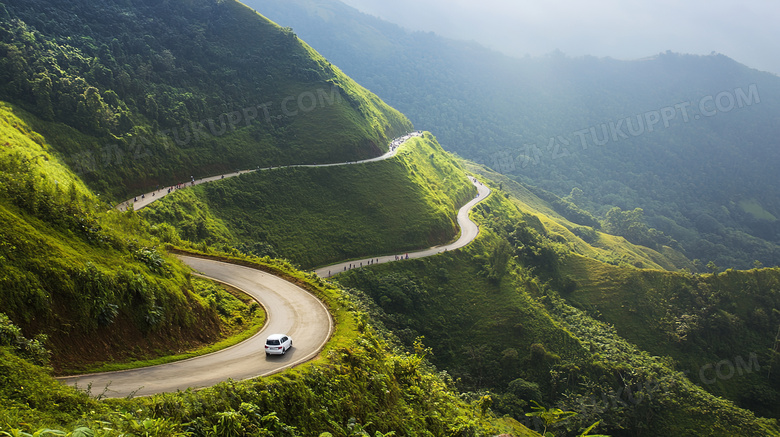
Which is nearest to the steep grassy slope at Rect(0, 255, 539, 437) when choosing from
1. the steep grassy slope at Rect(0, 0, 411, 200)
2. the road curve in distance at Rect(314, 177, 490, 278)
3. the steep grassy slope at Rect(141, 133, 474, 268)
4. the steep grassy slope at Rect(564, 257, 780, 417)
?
the road curve in distance at Rect(314, 177, 490, 278)

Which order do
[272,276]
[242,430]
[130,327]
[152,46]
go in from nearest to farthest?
[242,430]
[130,327]
[272,276]
[152,46]

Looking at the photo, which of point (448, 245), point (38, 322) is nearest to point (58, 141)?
point (38, 322)

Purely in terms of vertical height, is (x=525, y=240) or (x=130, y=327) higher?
(x=130, y=327)

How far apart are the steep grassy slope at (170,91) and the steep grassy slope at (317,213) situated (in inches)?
217

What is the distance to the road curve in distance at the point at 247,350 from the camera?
49.0ft

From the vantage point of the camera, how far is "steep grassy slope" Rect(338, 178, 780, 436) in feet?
166

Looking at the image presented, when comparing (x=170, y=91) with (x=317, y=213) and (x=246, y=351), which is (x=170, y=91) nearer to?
(x=317, y=213)

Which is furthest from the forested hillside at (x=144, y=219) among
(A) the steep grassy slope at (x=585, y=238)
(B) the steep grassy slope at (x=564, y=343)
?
(A) the steep grassy slope at (x=585, y=238)

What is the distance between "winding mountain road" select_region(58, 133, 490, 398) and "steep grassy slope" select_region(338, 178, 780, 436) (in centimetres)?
2506

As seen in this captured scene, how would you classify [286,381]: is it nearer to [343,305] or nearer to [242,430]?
[242,430]

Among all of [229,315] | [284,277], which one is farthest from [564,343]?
[229,315]

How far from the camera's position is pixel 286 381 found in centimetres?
1507

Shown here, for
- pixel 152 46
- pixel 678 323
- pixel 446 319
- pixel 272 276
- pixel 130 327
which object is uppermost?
pixel 152 46

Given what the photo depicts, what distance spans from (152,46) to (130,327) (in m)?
81.9
